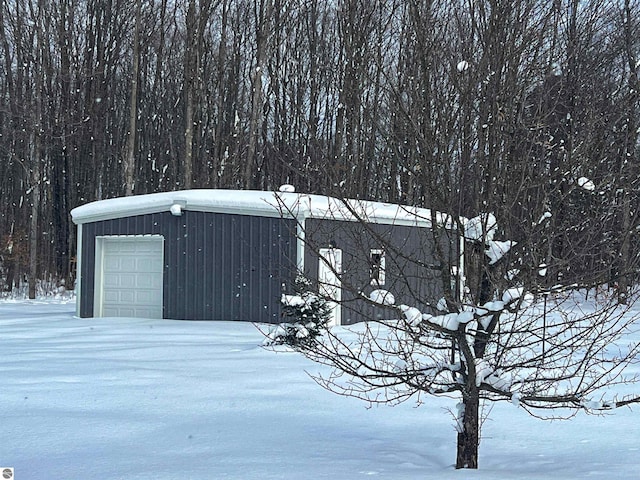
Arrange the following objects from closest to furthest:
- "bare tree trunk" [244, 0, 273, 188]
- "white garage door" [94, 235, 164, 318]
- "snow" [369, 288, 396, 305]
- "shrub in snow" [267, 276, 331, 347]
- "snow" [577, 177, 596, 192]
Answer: "snow" [577, 177, 596, 192] < "snow" [369, 288, 396, 305] < "shrub in snow" [267, 276, 331, 347] < "white garage door" [94, 235, 164, 318] < "bare tree trunk" [244, 0, 273, 188]

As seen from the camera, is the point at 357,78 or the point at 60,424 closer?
the point at 357,78

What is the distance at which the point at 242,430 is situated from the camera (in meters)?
6.42

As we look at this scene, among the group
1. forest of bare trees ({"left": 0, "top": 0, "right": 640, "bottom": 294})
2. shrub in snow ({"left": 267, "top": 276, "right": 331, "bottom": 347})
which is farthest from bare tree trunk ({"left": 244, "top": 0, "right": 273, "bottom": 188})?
shrub in snow ({"left": 267, "top": 276, "right": 331, "bottom": 347})

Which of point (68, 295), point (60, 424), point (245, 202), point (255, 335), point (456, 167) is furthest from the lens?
point (68, 295)

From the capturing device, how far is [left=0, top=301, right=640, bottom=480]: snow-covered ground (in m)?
5.18

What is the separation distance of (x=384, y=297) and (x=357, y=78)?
4.49ft

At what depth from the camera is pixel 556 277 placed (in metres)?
4.88

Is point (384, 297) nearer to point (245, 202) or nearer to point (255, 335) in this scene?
point (255, 335)

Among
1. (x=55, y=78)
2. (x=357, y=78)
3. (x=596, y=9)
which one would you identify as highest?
(x=55, y=78)

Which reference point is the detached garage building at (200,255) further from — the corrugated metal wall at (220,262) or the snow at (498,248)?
the snow at (498,248)

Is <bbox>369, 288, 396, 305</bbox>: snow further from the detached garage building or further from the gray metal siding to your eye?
the detached garage building

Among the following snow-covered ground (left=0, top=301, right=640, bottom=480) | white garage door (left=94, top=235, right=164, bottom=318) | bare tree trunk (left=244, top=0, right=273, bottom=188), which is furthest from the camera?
bare tree trunk (left=244, top=0, right=273, bottom=188)

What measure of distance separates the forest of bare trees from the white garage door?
163 inches

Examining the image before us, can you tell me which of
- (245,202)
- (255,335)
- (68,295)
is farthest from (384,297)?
(68,295)
